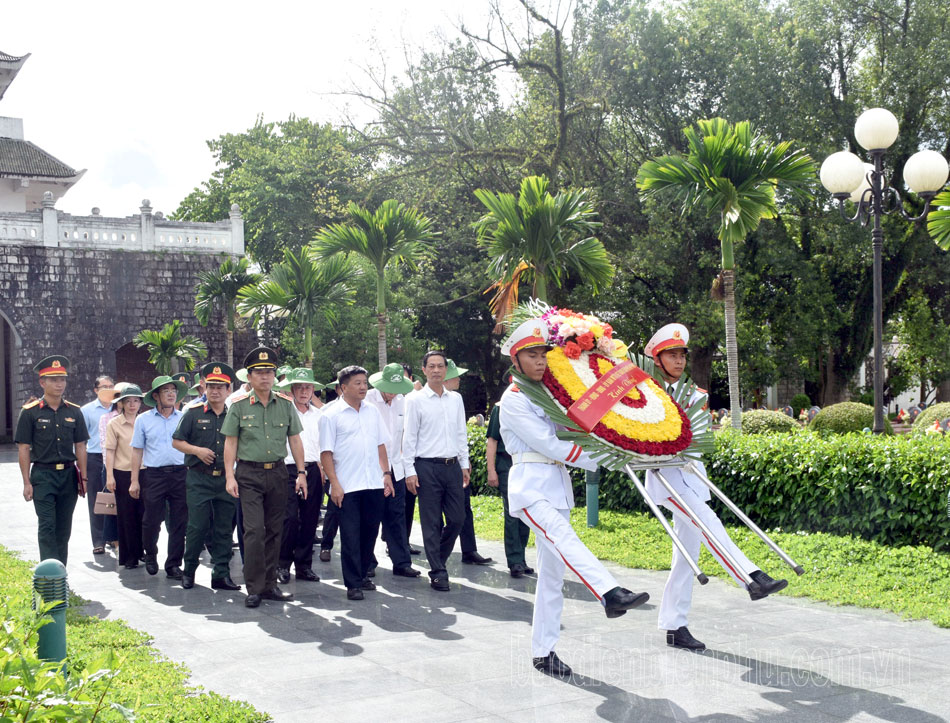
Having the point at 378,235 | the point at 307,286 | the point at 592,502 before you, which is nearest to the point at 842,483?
the point at 592,502

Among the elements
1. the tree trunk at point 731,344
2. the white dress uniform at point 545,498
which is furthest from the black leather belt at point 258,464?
the tree trunk at point 731,344

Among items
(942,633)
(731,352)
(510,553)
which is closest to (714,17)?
(731,352)

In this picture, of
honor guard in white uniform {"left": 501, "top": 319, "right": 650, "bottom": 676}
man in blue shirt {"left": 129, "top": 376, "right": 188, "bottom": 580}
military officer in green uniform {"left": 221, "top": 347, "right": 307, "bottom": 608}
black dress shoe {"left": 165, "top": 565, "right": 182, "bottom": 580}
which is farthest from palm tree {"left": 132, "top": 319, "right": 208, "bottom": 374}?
honor guard in white uniform {"left": 501, "top": 319, "right": 650, "bottom": 676}

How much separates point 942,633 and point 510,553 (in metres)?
3.62

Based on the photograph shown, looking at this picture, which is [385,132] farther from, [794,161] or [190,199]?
[190,199]

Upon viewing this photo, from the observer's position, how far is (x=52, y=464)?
830 centimetres

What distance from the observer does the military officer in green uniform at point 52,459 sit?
27.1 feet

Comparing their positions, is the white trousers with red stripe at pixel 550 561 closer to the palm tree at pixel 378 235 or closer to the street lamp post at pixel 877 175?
the street lamp post at pixel 877 175

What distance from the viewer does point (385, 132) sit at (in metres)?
26.8

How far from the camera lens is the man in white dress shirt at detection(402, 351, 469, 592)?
8602mm

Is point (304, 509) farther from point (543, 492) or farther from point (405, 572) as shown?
point (543, 492)

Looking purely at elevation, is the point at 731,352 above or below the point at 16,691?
above

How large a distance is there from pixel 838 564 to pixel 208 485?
5244mm

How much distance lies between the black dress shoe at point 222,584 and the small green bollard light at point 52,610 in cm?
394
